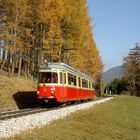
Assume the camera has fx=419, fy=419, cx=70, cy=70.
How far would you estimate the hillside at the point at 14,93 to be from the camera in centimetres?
2647

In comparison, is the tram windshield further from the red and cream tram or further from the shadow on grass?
the shadow on grass

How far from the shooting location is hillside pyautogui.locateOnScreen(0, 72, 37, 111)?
26469 mm

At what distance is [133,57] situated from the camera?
94000 mm

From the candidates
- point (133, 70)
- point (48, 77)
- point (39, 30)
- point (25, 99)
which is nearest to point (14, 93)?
point (25, 99)

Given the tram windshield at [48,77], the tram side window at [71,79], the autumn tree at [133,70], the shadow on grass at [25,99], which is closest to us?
the tram windshield at [48,77]

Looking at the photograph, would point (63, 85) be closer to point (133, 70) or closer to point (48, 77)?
point (48, 77)

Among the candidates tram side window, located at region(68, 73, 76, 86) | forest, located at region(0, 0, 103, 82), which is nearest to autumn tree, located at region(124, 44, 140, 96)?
forest, located at region(0, 0, 103, 82)

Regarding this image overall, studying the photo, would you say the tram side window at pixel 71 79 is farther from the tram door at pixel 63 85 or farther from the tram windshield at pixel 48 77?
the tram windshield at pixel 48 77

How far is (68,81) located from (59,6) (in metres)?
7.56

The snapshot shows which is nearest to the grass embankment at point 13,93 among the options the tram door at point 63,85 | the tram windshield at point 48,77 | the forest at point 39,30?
the forest at point 39,30

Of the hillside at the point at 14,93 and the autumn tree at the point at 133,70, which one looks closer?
the hillside at the point at 14,93

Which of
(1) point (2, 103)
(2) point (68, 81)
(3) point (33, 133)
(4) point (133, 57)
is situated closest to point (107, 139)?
(3) point (33, 133)

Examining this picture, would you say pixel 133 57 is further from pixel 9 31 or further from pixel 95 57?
pixel 9 31

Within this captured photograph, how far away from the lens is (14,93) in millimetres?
28531
